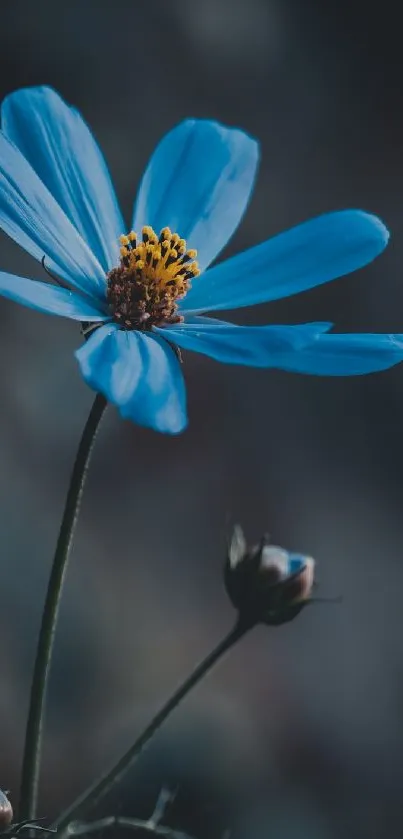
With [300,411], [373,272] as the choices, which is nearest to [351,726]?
[300,411]

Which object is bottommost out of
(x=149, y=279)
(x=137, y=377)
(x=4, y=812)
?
(x=4, y=812)

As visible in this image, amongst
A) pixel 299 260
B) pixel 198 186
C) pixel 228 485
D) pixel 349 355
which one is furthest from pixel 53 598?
pixel 228 485

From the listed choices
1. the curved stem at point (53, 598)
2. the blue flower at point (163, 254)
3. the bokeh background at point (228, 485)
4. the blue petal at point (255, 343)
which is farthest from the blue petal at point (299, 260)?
the bokeh background at point (228, 485)

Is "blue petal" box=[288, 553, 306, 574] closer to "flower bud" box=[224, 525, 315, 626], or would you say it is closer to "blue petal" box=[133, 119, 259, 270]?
"flower bud" box=[224, 525, 315, 626]

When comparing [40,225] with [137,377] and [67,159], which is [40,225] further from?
[137,377]

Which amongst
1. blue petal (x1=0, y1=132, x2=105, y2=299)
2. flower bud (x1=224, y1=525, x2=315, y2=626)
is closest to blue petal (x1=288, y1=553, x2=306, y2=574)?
flower bud (x1=224, y1=525, x2=315, y2=626)

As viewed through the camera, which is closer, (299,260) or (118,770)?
(118,770)

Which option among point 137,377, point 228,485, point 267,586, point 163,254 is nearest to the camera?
point 137,377
